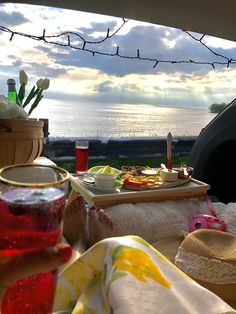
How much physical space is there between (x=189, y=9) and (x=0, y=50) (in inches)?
60.3

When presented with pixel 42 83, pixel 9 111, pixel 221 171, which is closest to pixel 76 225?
pixel 9 111

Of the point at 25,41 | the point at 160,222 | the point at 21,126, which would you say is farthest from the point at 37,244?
the point at 25,41

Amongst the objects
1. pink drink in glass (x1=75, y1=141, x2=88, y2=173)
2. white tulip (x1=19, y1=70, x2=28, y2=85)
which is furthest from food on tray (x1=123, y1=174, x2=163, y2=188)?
white tulip (x1=19, y1=70, x2=28, y2=85)

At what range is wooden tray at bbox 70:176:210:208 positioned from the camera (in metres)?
1.73

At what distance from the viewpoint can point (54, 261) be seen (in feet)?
0.86

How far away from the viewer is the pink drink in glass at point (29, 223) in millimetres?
302

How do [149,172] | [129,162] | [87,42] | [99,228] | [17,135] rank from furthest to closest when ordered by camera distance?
[129,162] → [87,42] → [149,172] → [99,228] → [17,135]

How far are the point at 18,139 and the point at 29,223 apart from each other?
962mm

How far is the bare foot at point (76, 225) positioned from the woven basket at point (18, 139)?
1.00ft

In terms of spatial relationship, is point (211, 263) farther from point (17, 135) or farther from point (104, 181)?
point (17, 135)

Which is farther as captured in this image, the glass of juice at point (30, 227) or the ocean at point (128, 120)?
the ocean at point (128, 120)

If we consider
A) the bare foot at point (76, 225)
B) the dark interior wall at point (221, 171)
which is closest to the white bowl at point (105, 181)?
the bare foot at point (76, 225)

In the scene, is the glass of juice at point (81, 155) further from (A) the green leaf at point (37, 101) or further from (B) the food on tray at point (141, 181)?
(A) the green leaf at point (37, 101)

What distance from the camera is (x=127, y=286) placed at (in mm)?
633
